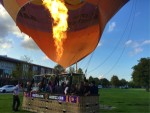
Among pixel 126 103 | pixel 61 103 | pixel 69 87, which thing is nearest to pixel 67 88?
pixel 69 87

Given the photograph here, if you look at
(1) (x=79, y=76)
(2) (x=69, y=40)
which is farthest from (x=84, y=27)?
(1) (x=79, y=76)

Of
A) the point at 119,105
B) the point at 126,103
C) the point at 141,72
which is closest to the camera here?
the point at 119,105

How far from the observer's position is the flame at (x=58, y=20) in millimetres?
18297

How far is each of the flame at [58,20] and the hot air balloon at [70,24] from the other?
30 cm

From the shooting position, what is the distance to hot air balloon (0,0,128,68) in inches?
721

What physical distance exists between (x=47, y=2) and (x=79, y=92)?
6.76 m

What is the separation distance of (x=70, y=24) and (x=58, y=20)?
1302 millimetres

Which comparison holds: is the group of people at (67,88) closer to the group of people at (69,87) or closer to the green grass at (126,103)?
the group of people at (69,87)

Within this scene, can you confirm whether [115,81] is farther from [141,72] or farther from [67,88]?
[67,88]

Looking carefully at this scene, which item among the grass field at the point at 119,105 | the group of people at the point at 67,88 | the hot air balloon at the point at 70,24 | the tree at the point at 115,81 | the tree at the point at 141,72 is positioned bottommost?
the grass field at the point at 119,105

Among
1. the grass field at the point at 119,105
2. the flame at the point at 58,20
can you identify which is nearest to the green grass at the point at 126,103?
the grass field at the point at 119,105

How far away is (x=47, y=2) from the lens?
731 inches

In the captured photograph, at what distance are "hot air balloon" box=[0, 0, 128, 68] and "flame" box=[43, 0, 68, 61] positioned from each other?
Answer: 1.00 feet

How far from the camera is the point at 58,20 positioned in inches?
764
